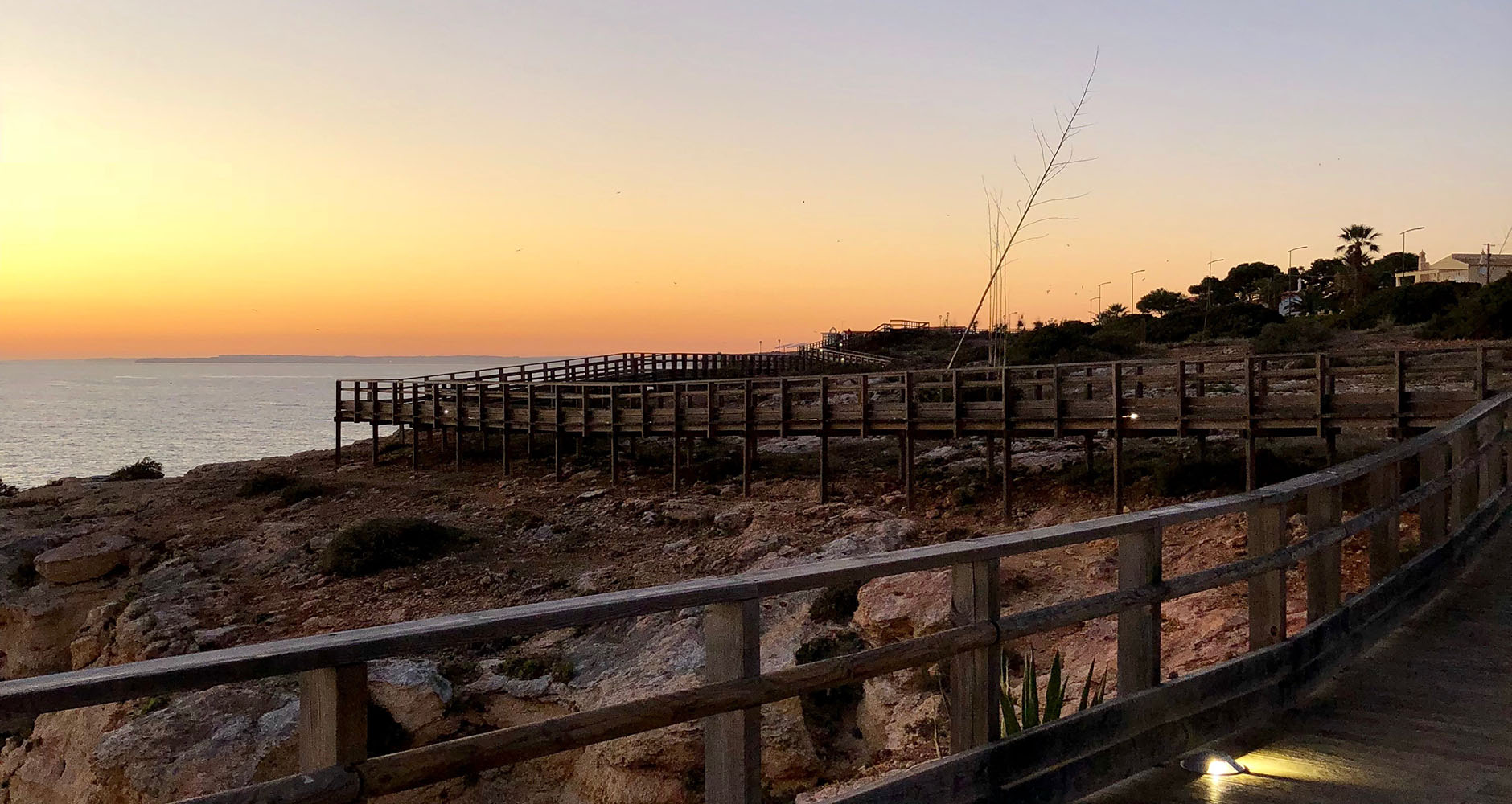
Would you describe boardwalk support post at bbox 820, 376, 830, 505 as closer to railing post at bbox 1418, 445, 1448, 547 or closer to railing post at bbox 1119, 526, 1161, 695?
railing post at bbox 1418, 445, 1448, 547

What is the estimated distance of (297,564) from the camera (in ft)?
79.8

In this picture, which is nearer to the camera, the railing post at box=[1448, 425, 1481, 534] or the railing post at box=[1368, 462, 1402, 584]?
the railing post at box=[1368, 462, 1402, 584]

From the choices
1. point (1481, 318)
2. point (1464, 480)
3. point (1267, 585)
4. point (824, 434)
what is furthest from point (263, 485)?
point (1481, 318)

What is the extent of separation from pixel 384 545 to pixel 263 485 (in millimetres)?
13175

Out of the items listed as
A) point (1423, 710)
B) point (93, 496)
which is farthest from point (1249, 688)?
point (93, 496)

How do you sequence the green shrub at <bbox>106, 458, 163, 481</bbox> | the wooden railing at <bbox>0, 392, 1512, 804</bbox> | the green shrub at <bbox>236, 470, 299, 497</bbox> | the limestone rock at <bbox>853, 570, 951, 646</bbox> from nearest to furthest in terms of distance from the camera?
1. the wooden railing at <bbox>0, 392, 1512, 804</bbox>
2. the limestone rock at <bbox>853, 570, 951, 646</bbox>
3. the green shrub at <bbox>236, 470, 299, 497</bbox>
4. the green shrub at <bbox>106, 458, 163, 481</bbox>

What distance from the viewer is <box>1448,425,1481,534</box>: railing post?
334 inches

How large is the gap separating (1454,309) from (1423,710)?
1815 inches

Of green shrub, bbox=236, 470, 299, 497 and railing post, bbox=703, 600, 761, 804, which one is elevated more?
railing post, bbox=703, 600, 761, 804

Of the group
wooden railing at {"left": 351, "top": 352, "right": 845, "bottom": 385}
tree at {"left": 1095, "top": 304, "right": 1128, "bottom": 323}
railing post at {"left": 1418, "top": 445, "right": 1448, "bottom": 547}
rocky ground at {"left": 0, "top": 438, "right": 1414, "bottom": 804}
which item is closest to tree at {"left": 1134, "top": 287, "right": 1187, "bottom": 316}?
tree at {"left": 1095, "top": 304, "right": 1128, "bottom": 323}

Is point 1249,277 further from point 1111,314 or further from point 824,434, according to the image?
point 824,434

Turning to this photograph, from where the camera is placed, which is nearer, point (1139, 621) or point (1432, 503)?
point (1139, 621)

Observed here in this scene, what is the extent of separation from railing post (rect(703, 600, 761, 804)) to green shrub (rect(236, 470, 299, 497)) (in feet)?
112

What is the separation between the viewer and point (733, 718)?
336 cm
